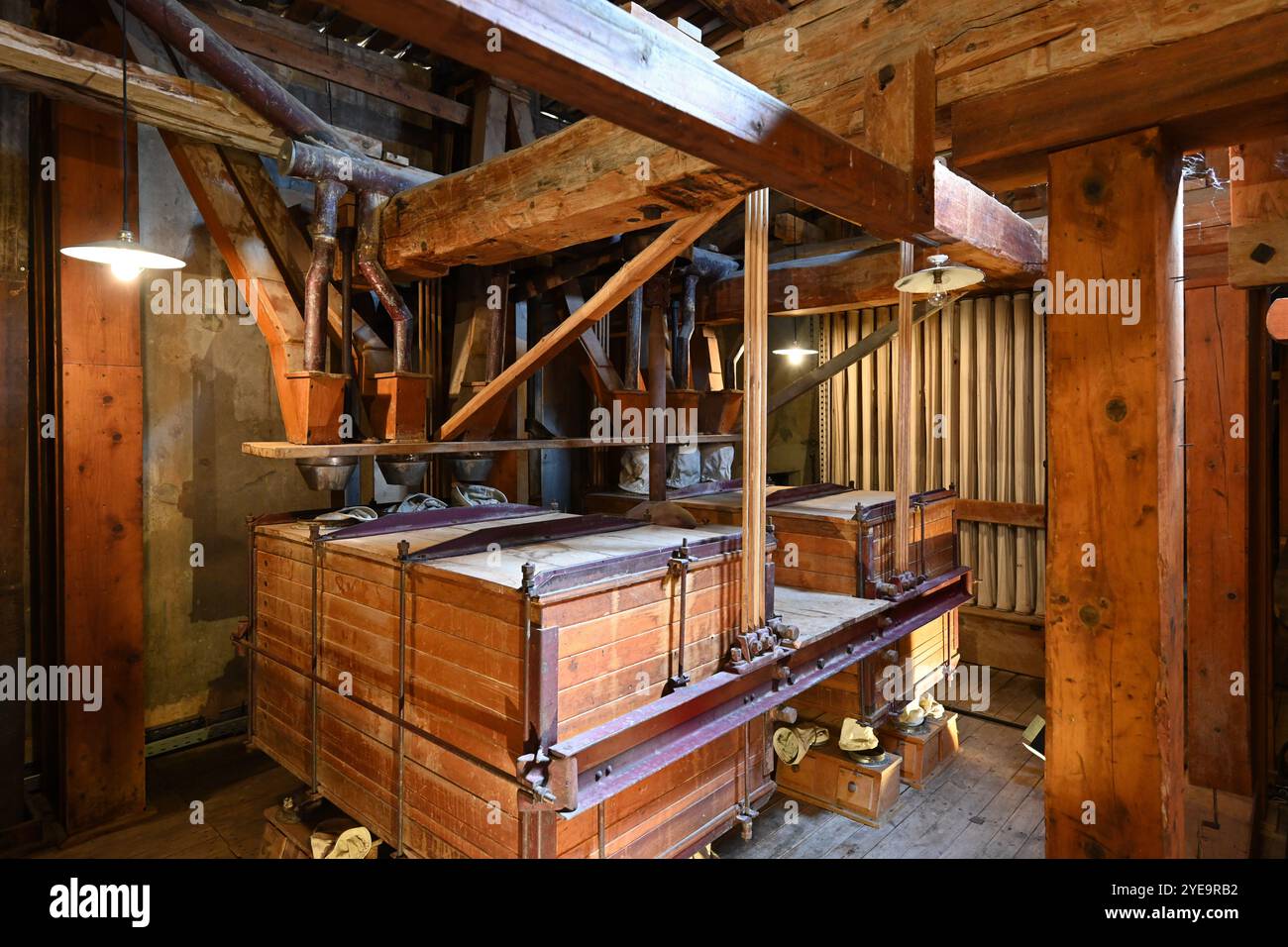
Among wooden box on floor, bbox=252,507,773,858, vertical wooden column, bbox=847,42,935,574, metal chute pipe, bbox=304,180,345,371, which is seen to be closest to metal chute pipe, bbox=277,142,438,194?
metal chute pipe, bbox=304,180,345,371

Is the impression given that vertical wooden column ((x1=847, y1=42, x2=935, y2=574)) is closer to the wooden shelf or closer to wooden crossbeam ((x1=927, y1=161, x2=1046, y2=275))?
wooden crossbeam ((x1=927, y1=161, x2=1046, y2=275))

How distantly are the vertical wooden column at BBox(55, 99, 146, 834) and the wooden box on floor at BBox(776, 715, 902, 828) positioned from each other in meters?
3.93

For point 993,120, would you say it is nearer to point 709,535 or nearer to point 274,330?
point 709,535

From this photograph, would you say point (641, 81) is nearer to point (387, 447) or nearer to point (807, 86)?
point (807, 86)

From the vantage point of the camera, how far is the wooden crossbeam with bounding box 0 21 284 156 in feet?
10.7

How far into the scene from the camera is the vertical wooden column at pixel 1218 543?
3.79m

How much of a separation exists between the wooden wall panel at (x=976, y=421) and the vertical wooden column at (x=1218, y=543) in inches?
93.2

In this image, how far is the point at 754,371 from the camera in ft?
9.33

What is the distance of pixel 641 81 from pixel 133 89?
3.40 metres

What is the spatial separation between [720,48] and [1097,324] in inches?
129

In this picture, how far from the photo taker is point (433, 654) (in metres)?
2.69

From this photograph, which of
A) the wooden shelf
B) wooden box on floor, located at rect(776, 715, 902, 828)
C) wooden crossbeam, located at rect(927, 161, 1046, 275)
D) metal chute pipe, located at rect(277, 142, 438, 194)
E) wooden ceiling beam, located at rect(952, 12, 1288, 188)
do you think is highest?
metal chute pipe, located at rect(277, 142, 438, 194)

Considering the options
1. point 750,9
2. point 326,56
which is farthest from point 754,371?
point 326,56

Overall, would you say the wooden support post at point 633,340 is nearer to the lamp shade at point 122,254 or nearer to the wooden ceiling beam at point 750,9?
the wooden ceiling beam at point 750,9
